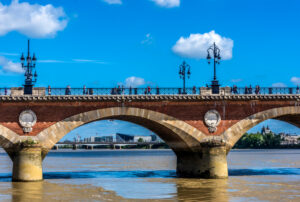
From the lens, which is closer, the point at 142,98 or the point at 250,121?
the point at 142,98

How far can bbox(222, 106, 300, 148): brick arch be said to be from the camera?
35.8 metres

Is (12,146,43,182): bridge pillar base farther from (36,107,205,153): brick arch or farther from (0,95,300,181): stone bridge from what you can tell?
(36,107,205,153): brick arch

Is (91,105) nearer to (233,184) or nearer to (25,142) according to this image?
(25,142)

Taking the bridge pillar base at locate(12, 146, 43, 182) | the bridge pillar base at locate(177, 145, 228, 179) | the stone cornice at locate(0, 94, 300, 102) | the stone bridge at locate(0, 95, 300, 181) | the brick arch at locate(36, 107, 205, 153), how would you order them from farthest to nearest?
1. the bridge pillar base at locate(177, 145, 228, 179)
2. the brick arch at locate(36, 107, 205, 153)
3. the stone cornice at locate(0, 94, 300, 102)
4. the stone bridge at locate(0, 95, 300, 181)
5. the bridge pillar base at locate(12, 146, 43, 182)

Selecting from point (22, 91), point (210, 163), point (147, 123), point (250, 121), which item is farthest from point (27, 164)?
point (250, 121)

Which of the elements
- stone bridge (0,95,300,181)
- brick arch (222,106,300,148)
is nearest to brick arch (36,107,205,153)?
stone bridge (0,95,300,181)

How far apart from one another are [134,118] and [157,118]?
231 cm

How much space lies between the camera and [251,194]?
90.5 ft

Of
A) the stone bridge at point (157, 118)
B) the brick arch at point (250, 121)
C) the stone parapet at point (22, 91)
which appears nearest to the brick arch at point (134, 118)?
the stone bridge at point (157, 118)

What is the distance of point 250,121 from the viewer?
3600 centimetres

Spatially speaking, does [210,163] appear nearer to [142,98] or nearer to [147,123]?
[147,123]

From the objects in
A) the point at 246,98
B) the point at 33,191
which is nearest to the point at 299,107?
the point at 246,98

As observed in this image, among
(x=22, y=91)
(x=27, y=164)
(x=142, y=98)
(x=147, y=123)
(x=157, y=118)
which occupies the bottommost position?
(x=27, y=164)

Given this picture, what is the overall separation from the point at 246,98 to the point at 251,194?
9.95 meters
